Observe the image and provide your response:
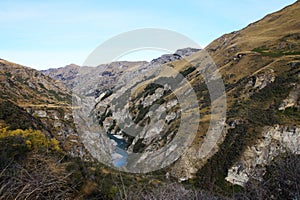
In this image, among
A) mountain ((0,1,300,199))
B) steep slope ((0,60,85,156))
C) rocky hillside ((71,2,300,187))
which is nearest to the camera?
steep slope ((0,60,85,156))

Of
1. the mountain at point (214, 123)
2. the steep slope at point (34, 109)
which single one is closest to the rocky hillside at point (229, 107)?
the mountain at point (214, 123)

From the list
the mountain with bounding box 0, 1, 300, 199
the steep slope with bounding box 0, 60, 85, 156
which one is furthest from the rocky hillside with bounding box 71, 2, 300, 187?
the steep slope with bounding box 0, 60, 85, 156

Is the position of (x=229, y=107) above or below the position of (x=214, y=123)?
above

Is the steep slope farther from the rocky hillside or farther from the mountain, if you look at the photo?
the rocky hillside

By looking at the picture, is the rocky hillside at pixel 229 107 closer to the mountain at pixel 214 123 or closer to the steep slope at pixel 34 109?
the mountain at pixel 214 123

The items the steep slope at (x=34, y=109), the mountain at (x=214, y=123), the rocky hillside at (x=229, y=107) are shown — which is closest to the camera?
the steep slope at (x=34, y=109)

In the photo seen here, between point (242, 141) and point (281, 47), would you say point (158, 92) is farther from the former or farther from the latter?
point (242, 141)

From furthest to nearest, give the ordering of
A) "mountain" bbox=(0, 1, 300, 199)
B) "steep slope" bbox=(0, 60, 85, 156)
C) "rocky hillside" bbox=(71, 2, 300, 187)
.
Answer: "rocky hillside" bbox=(71, 2, 300, 187) < "mountain" bbox=(0, 1, 300, 199) < "steep slope" bbox=(0, 60, 85, 156)

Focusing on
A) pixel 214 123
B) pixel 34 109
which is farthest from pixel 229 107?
pixel 34 109

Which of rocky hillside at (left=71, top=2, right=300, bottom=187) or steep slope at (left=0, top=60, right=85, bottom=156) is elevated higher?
steep slope at (left=0, top=60, right=85, bottom=156)

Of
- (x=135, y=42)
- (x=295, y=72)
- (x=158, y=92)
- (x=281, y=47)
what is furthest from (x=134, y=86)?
(x=135, y=42)

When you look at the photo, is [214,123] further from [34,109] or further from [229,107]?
[34,109]
